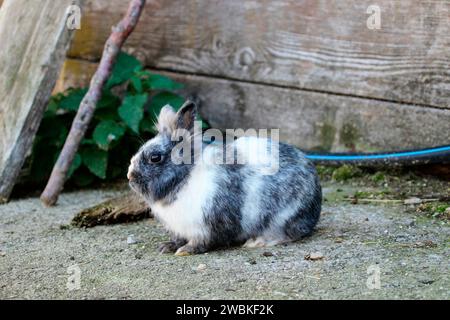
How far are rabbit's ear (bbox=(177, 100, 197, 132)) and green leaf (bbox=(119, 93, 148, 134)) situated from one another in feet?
4.37

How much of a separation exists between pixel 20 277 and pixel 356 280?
4.99 ft

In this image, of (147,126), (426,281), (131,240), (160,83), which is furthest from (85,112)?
(426,281)

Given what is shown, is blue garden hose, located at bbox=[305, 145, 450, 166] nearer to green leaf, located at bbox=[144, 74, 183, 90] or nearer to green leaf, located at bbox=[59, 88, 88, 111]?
green leaf, located at bbox=[144, 74, 183, 90]

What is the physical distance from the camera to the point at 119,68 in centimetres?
588

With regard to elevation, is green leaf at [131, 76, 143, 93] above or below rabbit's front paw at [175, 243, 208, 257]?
above

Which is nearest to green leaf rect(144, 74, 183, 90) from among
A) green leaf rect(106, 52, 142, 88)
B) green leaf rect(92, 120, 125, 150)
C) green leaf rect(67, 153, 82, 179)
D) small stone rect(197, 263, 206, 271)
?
green leaf rect(106, 52, 142, 88)

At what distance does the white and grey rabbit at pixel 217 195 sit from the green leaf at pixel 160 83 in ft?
5.37

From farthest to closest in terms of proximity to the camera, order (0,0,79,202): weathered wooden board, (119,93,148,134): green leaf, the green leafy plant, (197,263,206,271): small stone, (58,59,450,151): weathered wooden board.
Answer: the green leafy plant
(119,93,148,134): green leaf
(0,0,79,202): weathered wooden board
(58,59,450,151): weathered wooden board
(197,263,206,271): small stone

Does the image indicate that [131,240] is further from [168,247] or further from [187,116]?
[187,116]

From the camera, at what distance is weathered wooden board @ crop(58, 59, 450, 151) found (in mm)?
5133

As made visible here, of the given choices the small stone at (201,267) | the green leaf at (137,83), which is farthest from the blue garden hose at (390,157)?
the small stone at (201,267)

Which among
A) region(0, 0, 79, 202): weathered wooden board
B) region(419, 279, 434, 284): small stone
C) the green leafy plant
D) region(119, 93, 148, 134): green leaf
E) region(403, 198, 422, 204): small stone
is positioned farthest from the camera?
the green leafy plant

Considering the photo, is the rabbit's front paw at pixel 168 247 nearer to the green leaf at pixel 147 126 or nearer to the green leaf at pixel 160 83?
the green leaf at pixel 147 126

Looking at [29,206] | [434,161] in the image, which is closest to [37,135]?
[29,206]
